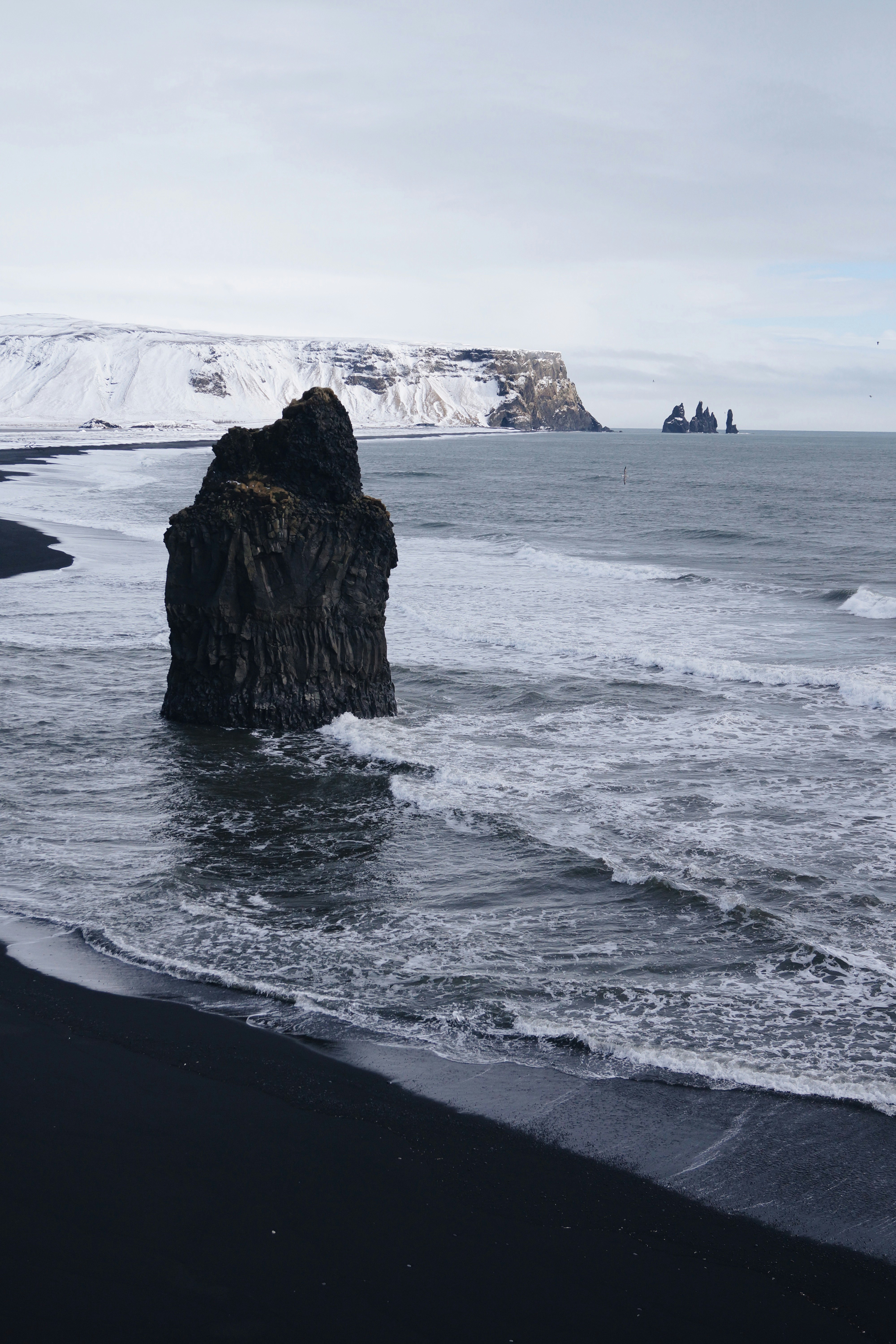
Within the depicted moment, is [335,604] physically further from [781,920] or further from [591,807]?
[781,920]

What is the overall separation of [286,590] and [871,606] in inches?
737

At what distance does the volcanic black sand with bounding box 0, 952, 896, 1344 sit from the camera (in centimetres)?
513

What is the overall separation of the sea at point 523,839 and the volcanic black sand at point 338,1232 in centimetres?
101

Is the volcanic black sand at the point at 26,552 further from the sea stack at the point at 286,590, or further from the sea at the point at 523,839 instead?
the sea stack at the point at 286,590

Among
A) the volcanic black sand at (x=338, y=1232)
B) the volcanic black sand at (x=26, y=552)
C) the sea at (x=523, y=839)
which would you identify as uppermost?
the volcanic black sand at (x=26, y=552)

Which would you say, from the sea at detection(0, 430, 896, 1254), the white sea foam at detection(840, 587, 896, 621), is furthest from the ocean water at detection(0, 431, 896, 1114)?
the white sea foam at detection(840, 587, 896, 621)

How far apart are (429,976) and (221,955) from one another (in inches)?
74.3

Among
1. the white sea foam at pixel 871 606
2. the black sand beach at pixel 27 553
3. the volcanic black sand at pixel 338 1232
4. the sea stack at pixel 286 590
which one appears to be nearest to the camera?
the volcanic black sand at pixel 338 1232

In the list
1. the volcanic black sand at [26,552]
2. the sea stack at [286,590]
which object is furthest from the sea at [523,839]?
the volcanic black sand at [26,552]

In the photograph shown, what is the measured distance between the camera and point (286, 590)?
635 inches

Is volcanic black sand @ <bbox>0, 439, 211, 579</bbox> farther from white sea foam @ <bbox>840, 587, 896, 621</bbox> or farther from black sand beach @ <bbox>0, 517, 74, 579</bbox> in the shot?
white sea foam @ <bbox>840, 587, 896, 621</bbox>

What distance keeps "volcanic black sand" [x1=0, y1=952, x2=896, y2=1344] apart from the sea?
101 centimetres

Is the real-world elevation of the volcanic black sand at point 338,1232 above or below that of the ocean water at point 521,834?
below

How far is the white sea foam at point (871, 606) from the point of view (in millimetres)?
27359
